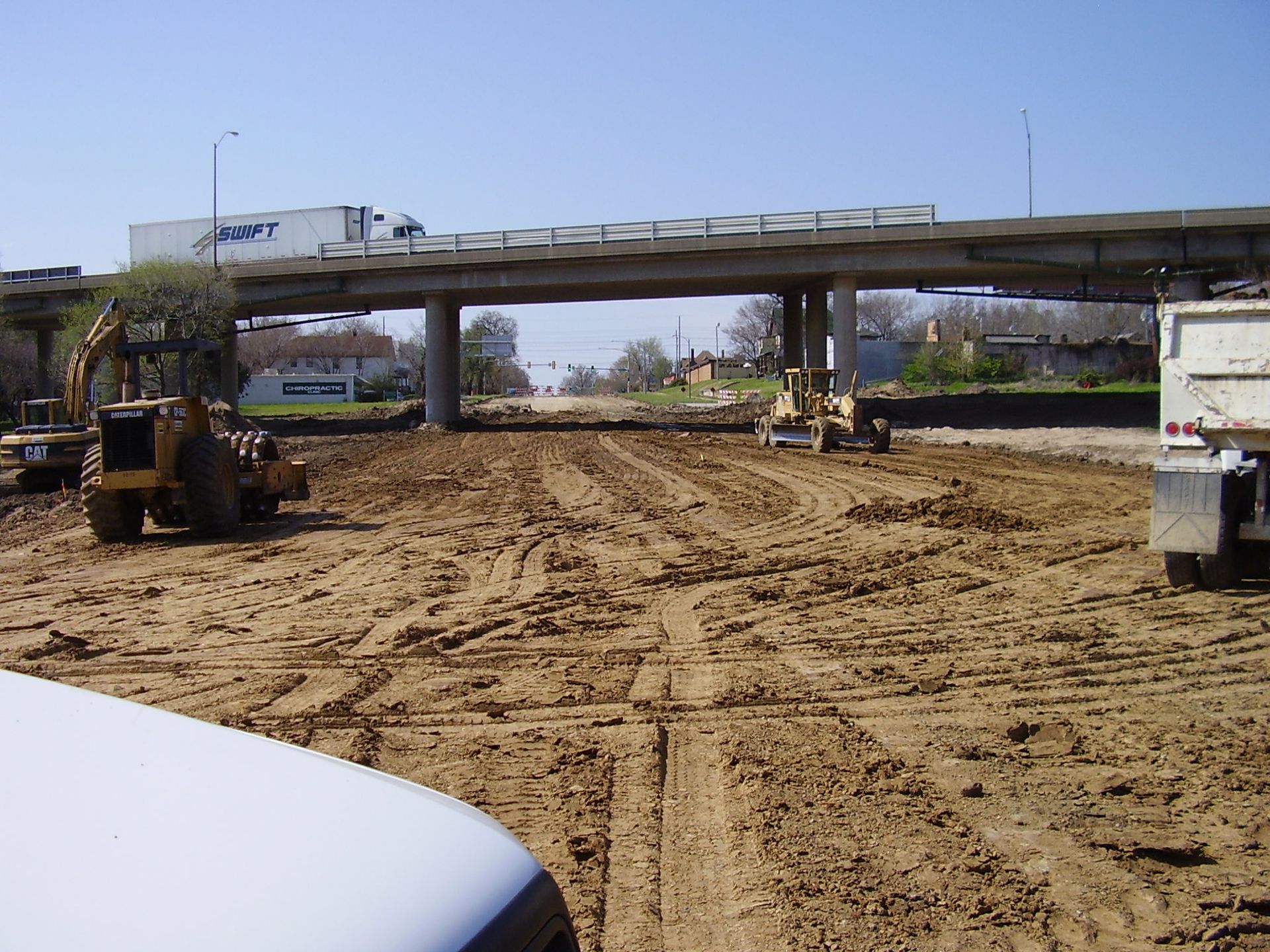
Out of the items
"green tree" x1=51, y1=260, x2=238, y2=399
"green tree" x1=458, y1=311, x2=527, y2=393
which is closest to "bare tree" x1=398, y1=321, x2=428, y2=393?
"green tree" x1=458, y1=311, x2=527, y2=393

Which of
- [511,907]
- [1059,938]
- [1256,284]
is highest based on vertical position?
[1256,284]

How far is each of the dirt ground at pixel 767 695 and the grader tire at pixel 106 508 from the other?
0.36 meters

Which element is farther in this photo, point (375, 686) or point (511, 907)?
point (375, 686)

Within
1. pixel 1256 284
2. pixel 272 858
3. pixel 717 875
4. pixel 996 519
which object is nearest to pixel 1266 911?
pixel 717 875

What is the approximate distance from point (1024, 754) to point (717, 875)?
2147 mm

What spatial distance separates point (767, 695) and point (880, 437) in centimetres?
2276

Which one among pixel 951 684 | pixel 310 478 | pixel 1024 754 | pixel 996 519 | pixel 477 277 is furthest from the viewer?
pixel 477 277

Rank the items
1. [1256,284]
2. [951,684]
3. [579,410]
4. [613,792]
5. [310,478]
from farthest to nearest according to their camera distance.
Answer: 1. [579,410]
2. [1256,284]
3. [310,478]
4. [951,684]
5. [613,792]

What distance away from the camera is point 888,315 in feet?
381

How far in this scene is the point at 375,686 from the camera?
267 inches

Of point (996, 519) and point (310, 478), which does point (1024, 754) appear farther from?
point (310, 478)

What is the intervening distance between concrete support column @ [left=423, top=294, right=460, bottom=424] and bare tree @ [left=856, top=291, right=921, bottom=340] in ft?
240

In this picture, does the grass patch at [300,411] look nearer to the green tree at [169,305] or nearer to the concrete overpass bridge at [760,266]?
the concrete overpass bridge at [760,266]

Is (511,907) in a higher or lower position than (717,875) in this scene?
higher
